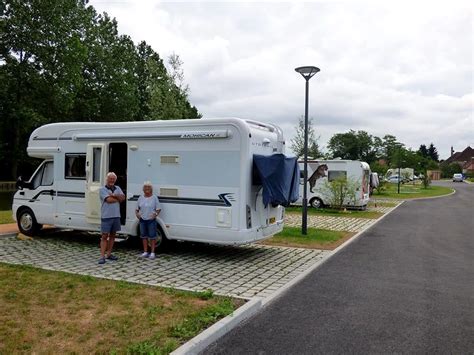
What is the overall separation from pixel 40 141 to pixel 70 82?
25.2 m

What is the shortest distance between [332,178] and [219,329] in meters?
18.1

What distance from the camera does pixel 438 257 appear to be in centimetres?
1001

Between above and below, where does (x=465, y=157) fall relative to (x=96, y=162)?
above

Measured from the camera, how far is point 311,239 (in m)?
12.0

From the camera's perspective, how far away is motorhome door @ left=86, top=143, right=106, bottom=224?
10188 mm

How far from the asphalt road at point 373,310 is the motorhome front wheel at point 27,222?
7.26m

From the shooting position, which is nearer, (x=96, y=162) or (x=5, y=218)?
(x=96, y=162)

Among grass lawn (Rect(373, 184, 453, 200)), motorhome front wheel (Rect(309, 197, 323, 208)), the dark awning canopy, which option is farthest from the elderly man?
grass lawn (Rect(373, 184, 453, 200))

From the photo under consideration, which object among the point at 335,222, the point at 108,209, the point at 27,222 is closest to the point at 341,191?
the point at 335,222

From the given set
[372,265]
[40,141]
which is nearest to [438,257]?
[372,265]

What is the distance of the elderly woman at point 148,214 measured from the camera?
9.10 meters

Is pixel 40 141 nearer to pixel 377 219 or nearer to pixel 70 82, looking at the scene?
pixel 377 219

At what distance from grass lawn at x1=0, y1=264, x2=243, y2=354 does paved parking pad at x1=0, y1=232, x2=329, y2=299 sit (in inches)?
26.2

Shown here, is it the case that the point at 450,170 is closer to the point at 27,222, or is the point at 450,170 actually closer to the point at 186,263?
the point at 27,222
